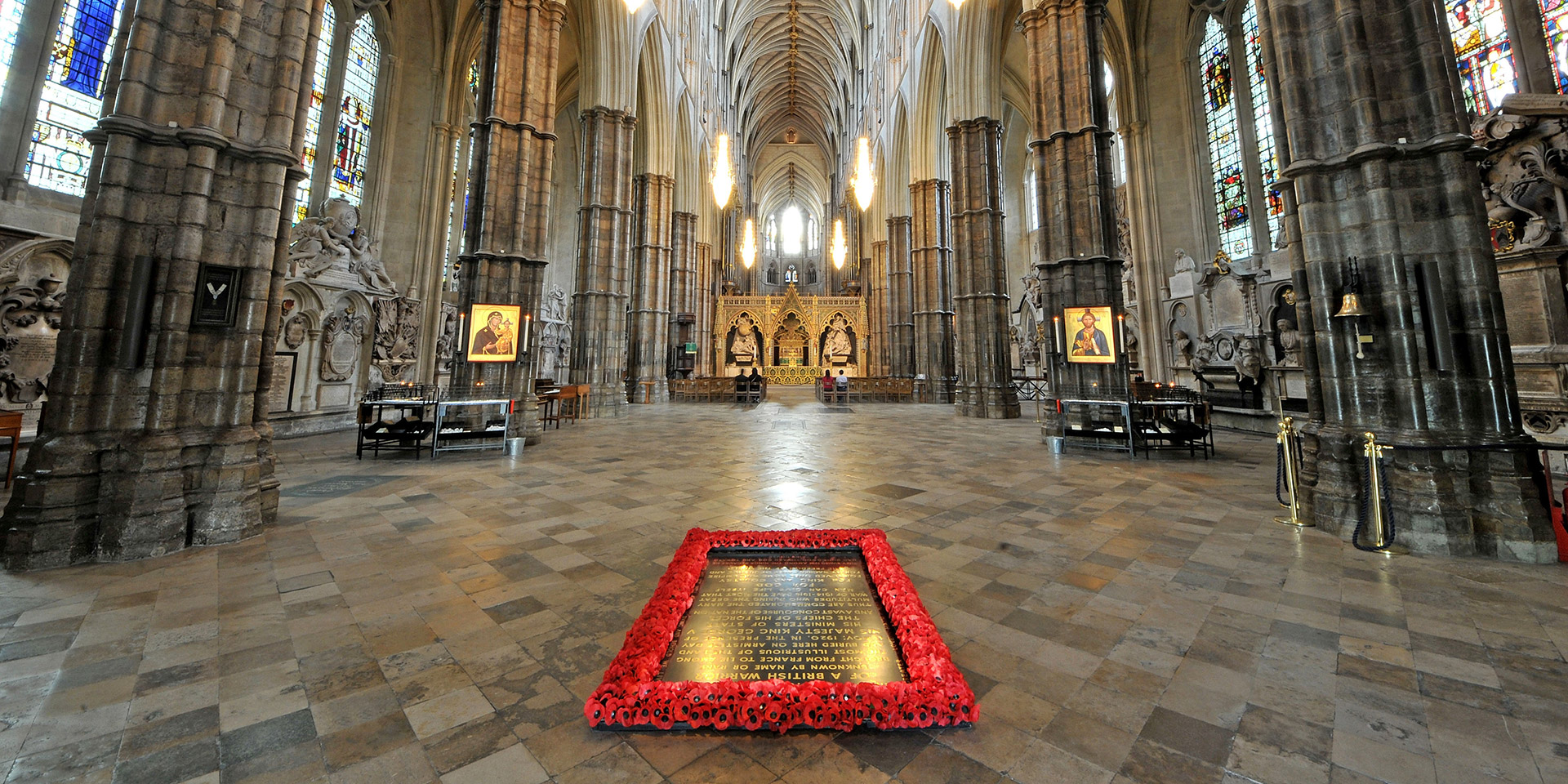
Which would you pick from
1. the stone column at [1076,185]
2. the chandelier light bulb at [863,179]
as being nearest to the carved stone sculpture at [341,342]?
the stone column at [1076,185]

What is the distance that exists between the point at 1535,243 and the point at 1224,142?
10.7 m

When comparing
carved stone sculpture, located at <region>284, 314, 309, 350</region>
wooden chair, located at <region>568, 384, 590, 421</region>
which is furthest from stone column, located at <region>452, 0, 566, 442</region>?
carved stone sculpture, located at <region>284, 314, 309, 350</region>

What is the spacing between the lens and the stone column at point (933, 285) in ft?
67.4

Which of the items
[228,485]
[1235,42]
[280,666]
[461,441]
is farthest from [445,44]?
[1235,42]

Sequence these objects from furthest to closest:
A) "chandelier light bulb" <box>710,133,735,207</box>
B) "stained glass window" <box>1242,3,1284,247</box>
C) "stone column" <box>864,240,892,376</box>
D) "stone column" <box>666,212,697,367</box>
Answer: "stone column" <box>864,240,892,376</box>
"stone column" <box>666,212,697,367</box>
"chandelier light bulb" <box>710,133,735,207</box>
"stained glass window" <box>1242,3,1284,247</box>

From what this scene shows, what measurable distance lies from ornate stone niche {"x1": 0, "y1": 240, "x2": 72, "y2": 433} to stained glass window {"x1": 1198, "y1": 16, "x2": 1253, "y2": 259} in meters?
26.2

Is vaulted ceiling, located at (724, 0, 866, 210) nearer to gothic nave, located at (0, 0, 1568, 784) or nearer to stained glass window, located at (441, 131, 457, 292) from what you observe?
stained glass window, located at (441, 131, 457, 292)

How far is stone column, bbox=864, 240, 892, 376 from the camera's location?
27141 millimetres

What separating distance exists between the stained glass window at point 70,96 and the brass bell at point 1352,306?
56.5 ft

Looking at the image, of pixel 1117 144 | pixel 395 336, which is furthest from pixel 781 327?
pixel 395 336

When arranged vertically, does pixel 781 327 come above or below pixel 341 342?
above

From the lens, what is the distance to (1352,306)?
430 cm

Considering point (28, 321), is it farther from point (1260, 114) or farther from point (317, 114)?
point (1260, 114)

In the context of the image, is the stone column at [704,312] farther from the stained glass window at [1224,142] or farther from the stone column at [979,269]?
the stained glass window at [1224,142]
